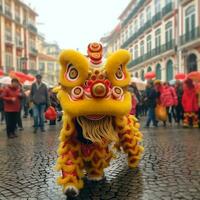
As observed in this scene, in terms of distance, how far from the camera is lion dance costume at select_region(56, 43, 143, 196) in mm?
3896

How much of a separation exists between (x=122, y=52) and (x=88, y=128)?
947 mm

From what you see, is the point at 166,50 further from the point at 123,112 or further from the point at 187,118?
the point at 123,112

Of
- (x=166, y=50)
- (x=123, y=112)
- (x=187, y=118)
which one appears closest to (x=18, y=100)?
(x=187, y=118)

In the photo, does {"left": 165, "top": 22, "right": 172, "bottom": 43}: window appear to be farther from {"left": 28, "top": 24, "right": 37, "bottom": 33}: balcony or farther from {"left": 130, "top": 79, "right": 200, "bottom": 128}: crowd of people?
{"left": 28, "top": 24, "right": 37, "bottom": 33}: balcony

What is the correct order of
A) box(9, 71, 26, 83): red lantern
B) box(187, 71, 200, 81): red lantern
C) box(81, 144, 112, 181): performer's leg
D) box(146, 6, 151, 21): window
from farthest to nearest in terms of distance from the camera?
1. box(146, 6, 151, 21): window
2. box(9, 71, 26, 83): red lantern
3. box(187, 71, 200, 81): red lantern
4. box(81, 144, 112, 181): performer's leg

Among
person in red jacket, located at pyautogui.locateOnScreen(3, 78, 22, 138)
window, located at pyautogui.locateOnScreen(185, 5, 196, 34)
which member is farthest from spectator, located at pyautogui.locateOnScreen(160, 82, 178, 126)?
window, located at pyautogui.locateOnScreen(185, 5, 196, 34)

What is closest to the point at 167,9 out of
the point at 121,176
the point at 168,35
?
the point at 168,35

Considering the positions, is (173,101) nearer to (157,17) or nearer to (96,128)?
(96,128)

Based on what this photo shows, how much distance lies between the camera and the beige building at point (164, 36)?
27.4 m

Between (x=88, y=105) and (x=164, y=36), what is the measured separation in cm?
3120

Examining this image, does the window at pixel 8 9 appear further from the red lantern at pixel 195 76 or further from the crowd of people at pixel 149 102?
the red lantern at pixel 195 76

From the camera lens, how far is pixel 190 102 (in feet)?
37.5

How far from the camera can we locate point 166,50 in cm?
3284

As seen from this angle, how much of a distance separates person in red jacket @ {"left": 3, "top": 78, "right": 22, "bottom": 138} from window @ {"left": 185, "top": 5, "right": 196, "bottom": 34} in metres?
20.1
